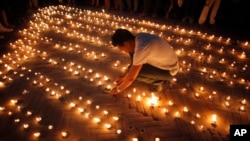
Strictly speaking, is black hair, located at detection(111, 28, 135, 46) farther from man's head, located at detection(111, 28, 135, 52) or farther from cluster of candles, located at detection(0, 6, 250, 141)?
cluster of candles, located at detection(0, 6, 250, 141)

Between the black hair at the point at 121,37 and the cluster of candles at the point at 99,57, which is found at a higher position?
the black hair at the point at 121,37

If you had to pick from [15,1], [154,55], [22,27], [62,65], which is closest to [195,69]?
[154,55]

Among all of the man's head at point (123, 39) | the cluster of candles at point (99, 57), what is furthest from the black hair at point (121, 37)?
the cluster of candles at point (99, 57)

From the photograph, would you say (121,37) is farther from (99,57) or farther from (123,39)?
(99,57)

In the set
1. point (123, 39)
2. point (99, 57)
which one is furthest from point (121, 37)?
point (99, 57)

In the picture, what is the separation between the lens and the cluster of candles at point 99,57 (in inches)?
171

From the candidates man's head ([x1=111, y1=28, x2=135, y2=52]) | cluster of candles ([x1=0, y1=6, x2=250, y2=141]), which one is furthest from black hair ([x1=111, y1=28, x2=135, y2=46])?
cluster of candles ([x1=0, y1=6, x2=250, y2=141])

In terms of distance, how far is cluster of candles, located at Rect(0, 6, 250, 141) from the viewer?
14.3 ft

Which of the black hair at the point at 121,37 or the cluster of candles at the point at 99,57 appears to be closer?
the black hair at the point at 121,37

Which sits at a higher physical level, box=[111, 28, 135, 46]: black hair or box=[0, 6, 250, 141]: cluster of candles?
box=[111, 28, 135, 46]: black hair

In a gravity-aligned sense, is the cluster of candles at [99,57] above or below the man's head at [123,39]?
below

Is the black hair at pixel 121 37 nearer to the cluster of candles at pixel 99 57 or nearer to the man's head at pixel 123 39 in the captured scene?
the man's head at pixel 123 39

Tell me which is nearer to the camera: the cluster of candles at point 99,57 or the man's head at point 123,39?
the man's head at point 123,39

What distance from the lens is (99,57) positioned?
605cm
